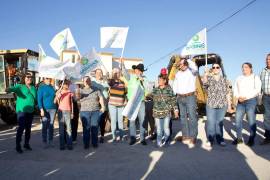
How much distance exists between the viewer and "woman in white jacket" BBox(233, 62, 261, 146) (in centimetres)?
774

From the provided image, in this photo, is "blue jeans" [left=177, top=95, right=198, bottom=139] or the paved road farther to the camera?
"blue jeans" [left=177, top=95, right=198, bottom=139]

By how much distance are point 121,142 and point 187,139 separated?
5.67ft

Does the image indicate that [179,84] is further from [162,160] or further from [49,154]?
[49,154]

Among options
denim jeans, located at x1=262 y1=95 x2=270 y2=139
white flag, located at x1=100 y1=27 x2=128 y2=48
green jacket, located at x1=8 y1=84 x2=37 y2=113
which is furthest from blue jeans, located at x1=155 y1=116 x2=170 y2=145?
white flag, located at x1=100 y1=27 x2=128 y2=48

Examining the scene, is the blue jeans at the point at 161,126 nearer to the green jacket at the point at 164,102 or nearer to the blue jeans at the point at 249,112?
the green jacket at the point at 164,102

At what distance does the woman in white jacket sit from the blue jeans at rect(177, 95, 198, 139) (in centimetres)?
103

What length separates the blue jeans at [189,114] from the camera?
798 cm

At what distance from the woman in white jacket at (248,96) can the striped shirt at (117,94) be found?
2.89 meters

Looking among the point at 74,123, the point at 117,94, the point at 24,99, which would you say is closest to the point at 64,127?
the point at 74,123

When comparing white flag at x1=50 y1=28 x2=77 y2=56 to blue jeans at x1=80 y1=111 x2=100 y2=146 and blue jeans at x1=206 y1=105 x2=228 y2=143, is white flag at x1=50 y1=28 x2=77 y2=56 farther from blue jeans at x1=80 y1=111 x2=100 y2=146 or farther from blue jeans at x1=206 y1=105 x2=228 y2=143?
blue jeans at x1=206 y1=105 x2=228 y2=143

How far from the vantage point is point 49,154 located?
7020 mm

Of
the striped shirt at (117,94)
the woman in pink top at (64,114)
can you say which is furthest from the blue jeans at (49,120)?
the striped shirt at (117,94)

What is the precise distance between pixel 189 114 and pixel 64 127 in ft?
10.1

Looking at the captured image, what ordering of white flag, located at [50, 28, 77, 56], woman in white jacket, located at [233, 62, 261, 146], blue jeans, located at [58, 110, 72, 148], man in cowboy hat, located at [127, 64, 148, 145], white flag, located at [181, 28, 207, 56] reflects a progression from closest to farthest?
blue jeans, located at [58, 110, 72, 148] < woman in white jacket, located at [233, 62, 261, 146] < man in cowboy hat, located at [127, 64, 148, 145] < white flag, located at [181, 28, 207, 56] < white flag, located at [50, 28, 77, 56]
